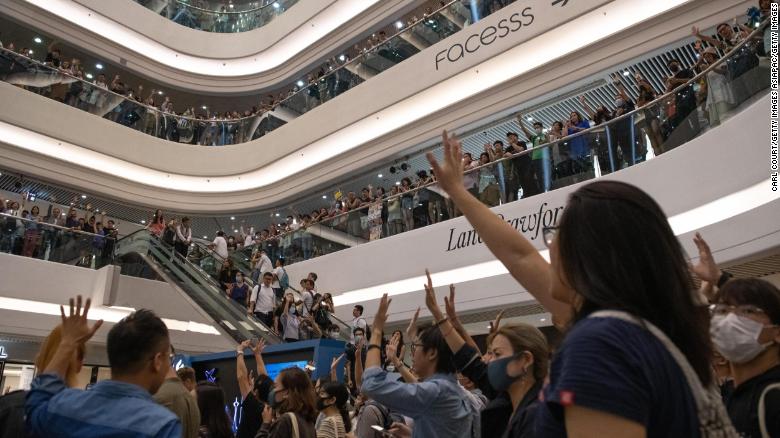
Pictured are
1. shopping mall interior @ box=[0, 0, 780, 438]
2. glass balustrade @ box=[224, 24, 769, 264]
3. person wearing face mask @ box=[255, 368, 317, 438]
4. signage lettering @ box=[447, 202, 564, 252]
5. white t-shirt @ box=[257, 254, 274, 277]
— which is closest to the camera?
shopping mall interior @ box=[0, 0, 780, 438]

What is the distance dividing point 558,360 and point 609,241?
0.23 m

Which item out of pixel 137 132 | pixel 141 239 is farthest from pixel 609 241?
pixel 137 132

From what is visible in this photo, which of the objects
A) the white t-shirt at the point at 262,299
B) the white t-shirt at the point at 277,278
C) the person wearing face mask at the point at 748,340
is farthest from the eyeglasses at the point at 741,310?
the white t-shirt at the point at 277,278

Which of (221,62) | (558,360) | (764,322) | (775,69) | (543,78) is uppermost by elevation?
(221,62)

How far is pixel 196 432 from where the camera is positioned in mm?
2961

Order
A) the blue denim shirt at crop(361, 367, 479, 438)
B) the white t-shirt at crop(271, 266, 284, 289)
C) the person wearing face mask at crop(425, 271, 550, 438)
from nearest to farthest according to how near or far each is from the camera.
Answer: the person wearing face mask at crop(425, 271, 550, 438)
the blue denim shirt at crop(361, 367, 479, 438)
the white t-shirt at crop(271, 266, 284, 289)

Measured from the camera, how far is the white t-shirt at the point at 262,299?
402 inches

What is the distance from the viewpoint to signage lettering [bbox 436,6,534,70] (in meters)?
11.7

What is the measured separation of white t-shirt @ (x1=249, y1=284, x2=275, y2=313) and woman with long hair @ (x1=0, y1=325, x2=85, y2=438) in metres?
7.82

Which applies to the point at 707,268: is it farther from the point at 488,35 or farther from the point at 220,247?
the point at 220,247

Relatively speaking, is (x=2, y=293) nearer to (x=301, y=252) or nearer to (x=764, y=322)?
(x=301, y=252)

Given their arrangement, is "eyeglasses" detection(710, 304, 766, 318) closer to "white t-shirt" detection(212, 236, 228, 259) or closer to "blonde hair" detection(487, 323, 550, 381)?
"blonde hair" detection(487, 323, 550, 381)

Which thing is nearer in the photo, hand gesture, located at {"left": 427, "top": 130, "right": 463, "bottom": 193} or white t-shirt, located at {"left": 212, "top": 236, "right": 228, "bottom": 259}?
hand gesture, located at {"left": 427, "top": 130, "right": 463, "bottom": 193}

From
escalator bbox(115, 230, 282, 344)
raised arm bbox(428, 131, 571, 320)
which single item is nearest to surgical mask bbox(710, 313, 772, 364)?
raised arm bbox(428, 131, 571, 320)
